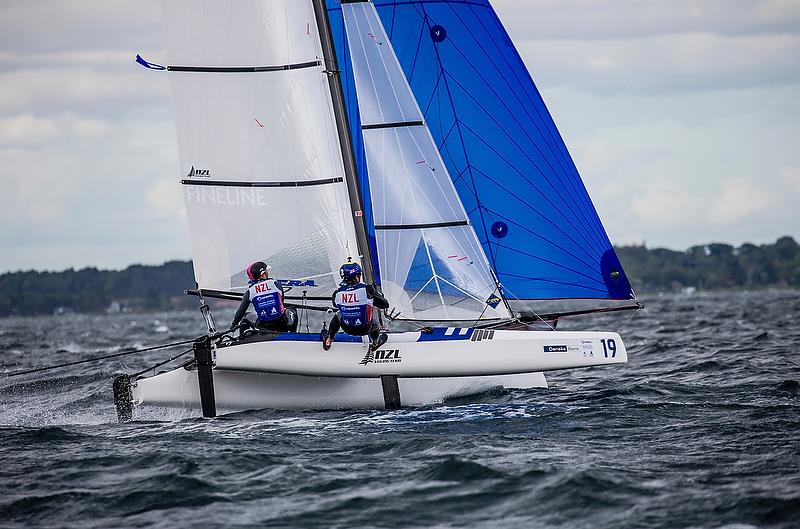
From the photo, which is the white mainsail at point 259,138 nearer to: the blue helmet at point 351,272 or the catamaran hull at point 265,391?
the blue helmet at point 351,272

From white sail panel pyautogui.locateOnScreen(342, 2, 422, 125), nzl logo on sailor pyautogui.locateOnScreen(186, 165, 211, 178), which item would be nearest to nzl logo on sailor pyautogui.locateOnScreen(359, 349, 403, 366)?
white sail panel pyautogui.locateOnScreen(342, 2, 422, 125)

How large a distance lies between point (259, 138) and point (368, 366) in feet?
9.83

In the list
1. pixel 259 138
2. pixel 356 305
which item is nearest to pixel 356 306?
pixel 356 305

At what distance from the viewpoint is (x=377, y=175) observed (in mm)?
12203

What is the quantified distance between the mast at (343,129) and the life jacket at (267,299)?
1039mm

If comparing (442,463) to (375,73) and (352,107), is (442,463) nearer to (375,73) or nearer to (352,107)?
(375,73)

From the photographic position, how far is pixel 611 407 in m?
11.2

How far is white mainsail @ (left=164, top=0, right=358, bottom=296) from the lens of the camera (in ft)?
40.2

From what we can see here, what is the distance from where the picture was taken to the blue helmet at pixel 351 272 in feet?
36.6

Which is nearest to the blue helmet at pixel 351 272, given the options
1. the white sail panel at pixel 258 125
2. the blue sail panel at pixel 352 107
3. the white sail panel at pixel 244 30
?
the white sail panel at pixel 258 125

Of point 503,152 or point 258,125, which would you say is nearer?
point 258,125

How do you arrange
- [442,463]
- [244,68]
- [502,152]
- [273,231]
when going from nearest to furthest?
[442,463]
[244,68]
[273,231]
[502,152]

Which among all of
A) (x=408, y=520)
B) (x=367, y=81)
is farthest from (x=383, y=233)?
(x=408, y=520)

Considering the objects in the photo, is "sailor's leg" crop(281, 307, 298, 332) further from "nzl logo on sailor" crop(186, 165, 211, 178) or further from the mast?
"nzl logo on sailor" crop(186, 165, 211, 178)
